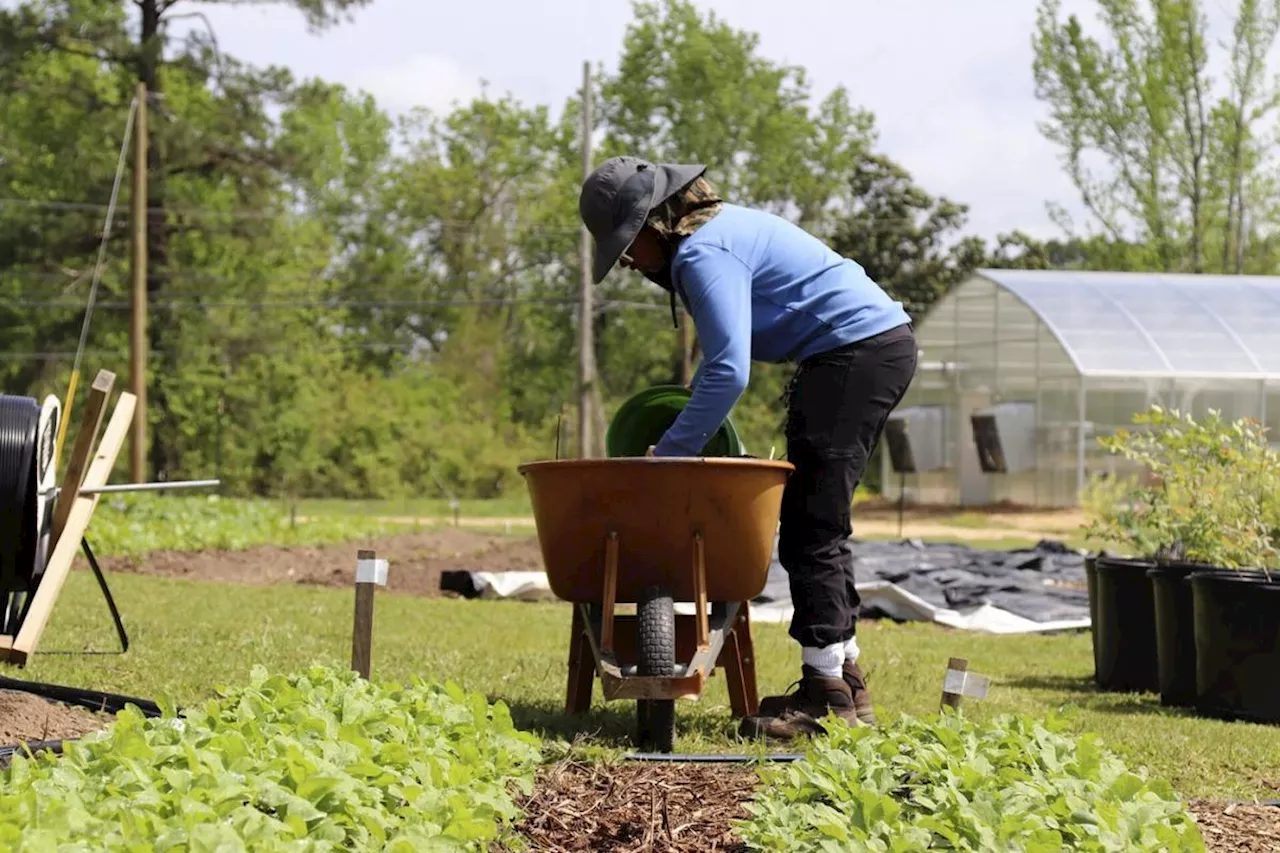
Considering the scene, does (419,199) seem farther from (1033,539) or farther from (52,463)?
(52,463)

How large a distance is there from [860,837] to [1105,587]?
173 inches

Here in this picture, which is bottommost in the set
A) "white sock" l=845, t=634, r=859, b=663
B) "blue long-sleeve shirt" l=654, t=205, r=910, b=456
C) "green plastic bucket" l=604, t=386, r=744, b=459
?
"white sock" l=845, t=634, r=859, b=663

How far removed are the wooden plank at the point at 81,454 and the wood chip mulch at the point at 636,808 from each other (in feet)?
7.99

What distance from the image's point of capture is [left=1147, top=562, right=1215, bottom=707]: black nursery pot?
6.41 m

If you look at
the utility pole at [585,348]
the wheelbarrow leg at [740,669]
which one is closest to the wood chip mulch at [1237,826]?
the wheelbarrow leg at [740,669]

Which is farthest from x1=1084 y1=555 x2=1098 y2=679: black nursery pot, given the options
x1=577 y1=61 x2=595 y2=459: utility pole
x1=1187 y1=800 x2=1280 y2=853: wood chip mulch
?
x1=577 y1=61 x2=595 y2=459: utility pole

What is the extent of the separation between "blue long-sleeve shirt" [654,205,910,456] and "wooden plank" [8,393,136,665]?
7.05ft

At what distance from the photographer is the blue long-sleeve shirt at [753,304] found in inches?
178

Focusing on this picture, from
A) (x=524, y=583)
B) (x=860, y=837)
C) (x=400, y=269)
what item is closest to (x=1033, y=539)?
(x=524, y=583)

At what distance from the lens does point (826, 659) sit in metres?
4.73

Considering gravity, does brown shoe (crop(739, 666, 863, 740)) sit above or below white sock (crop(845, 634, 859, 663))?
below

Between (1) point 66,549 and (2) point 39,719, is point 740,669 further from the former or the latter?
(1) point 66,549

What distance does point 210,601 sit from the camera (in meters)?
9.34

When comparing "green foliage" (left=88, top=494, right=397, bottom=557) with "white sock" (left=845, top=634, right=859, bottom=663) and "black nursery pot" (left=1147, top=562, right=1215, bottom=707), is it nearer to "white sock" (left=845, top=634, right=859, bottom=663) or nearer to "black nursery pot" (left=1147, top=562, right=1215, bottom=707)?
"black nursery pot" (left=1147, top=562, right=1215, bottom=707)
